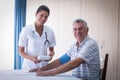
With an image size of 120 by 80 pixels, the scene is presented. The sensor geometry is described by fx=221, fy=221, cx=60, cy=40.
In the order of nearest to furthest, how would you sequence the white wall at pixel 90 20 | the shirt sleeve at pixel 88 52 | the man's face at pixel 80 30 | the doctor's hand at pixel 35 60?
1. the shirt sleeve at pixel 88 52
2. the man's face at pixel 80 30
3. the doctor's hand at pixel 35 60
4. the white wall at pixel 90 20

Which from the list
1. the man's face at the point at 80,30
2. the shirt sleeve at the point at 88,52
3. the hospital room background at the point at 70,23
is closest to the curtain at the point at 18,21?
the hospital room background at the point at 70,23

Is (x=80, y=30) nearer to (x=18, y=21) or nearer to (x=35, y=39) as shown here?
(x=35, y=39)

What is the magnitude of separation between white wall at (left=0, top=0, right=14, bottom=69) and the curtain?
0.31 feet

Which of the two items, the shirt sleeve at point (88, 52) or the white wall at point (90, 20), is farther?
the white wall at point (90, 20)

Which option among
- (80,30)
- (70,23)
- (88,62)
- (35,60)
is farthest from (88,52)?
(70,23)

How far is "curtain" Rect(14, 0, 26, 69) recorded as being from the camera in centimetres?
336

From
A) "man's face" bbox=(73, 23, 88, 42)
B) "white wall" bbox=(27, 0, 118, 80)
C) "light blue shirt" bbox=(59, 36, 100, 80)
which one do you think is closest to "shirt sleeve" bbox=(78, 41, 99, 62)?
"light blue shirt" bbox=(59, 36, 100, 80)

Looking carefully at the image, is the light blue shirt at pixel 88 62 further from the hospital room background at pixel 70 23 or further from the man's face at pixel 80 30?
the hospital room background at pixel 70 23

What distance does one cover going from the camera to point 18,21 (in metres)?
3.36

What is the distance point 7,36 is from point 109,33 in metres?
1.66

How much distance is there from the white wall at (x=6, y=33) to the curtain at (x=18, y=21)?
10 centimetres

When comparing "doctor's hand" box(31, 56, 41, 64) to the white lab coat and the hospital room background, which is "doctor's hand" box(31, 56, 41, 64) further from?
the hospital room background

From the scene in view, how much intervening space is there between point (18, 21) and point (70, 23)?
832 millimetres

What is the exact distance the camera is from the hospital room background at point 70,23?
11.3ft
